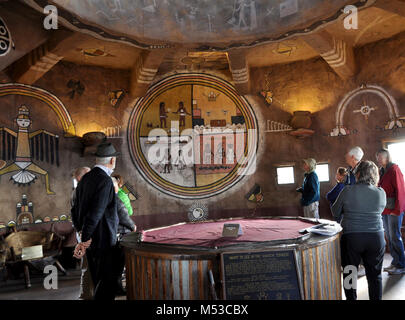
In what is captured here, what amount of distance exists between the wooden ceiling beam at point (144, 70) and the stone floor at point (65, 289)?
432 centimetres

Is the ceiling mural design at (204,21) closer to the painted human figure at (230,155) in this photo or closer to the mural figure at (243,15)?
the mural figure at (243,15)

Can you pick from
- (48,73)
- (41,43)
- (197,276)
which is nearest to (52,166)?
(48,73)

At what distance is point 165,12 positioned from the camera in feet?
21.9

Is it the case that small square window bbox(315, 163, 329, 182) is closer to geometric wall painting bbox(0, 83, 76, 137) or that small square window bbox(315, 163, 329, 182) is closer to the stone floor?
the stone floor

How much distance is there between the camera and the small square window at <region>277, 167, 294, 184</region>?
809 cm

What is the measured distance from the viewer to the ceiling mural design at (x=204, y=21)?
6.05 meters

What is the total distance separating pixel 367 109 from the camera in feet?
23.7

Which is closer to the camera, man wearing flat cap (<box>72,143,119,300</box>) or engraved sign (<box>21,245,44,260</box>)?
man wearing flat cap (<box>72,143,119,300</box>)

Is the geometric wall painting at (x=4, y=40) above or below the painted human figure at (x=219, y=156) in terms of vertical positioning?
above

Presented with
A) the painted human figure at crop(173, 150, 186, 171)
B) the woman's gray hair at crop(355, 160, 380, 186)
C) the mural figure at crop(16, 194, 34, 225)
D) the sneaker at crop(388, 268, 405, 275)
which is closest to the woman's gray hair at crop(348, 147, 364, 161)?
the woman's gray hair at crop(355, 160, 380, 186)

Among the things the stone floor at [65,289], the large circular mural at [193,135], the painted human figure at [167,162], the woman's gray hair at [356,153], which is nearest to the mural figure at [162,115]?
the large circular mural at [193,135]

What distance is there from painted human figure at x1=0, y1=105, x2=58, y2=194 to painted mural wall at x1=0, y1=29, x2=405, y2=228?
0.02 meters

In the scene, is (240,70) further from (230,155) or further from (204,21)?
(230,155)
